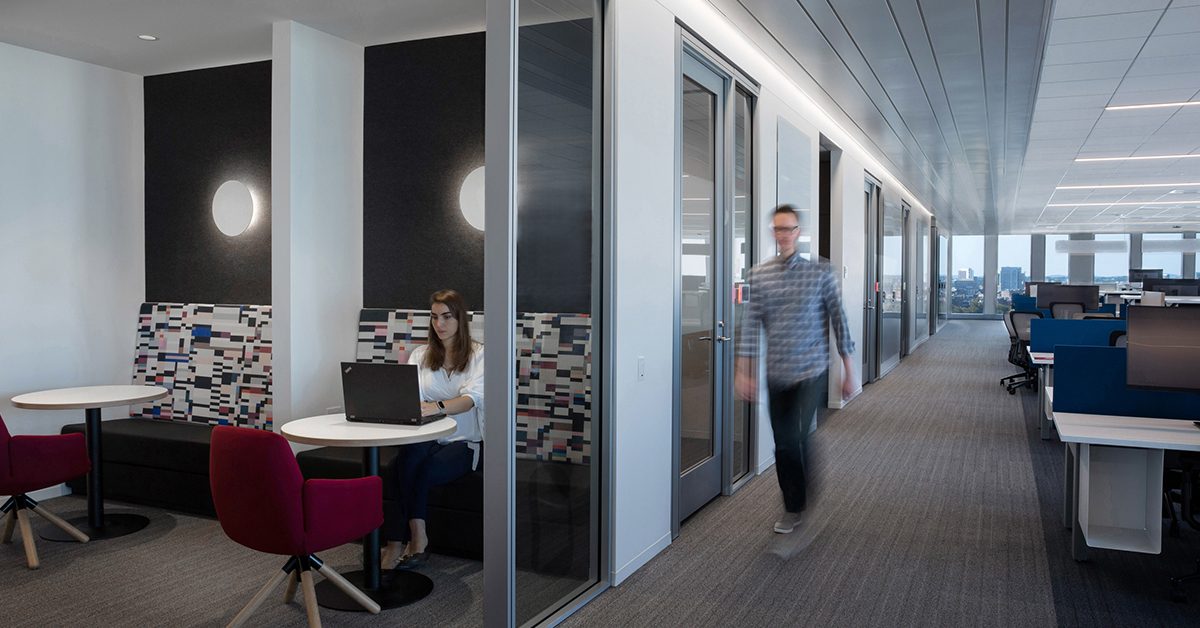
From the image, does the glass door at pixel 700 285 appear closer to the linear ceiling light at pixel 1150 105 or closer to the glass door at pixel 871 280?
the linear ceiling light at pixel 1150 105

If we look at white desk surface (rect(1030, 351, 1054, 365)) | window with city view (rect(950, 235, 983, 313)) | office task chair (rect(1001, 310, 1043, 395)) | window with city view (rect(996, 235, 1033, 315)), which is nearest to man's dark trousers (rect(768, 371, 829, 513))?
white desk surface (rect(1030, 351, 1054, 365))

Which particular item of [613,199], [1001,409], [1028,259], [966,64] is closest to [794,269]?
[613,199]

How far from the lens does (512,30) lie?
8.07 ft

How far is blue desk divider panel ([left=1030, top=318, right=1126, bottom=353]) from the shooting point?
15.3 feet

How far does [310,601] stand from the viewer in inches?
107

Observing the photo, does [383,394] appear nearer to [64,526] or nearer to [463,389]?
[463,389]

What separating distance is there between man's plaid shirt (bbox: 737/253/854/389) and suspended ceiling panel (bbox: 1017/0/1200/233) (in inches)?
75.4

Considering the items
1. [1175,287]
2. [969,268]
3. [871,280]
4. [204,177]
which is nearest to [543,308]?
[204,177]

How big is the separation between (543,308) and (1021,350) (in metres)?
8.09

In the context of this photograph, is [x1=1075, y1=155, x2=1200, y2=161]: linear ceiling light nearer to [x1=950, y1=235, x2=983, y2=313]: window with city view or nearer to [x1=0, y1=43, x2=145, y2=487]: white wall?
[x1=0, y1=43, x2=145, y2=487]: white wall

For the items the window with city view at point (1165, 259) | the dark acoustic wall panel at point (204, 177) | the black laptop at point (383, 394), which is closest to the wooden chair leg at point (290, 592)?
the black laptop at point (383, 394)

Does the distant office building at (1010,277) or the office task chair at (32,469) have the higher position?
the distant office building at (1010,277)

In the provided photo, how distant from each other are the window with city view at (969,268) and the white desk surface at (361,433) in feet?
76.6

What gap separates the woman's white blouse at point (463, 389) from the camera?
3.41 metres
